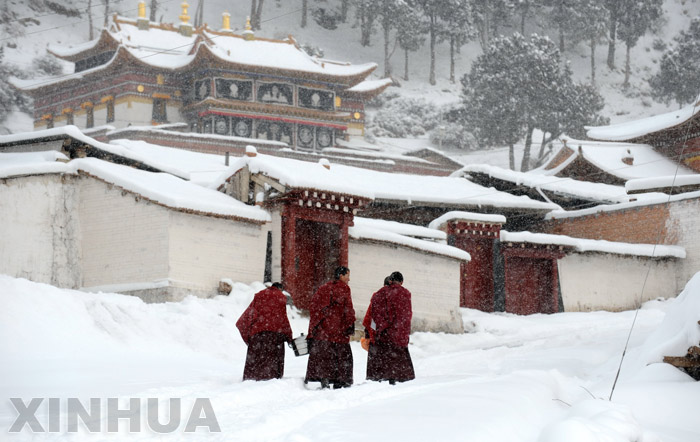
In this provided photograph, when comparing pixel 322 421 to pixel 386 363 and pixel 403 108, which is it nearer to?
pixel 386 363

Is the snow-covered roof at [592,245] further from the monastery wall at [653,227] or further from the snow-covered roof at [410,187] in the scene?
the snow-covered roof at [410,187]

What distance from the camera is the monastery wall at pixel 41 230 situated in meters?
18.4

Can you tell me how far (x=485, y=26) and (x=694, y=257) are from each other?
49.5 metres

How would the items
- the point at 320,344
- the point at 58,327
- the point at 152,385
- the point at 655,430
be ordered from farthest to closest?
the point at 58,327
the point at 320,344
the point at 152,385
the point at 655,430

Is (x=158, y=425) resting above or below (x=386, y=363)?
above

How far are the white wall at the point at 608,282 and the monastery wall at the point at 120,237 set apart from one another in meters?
12.2

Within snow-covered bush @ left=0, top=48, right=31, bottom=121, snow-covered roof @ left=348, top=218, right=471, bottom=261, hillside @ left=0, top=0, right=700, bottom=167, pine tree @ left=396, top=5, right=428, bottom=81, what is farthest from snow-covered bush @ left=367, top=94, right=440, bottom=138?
snow-covered roof @ left=348, top=218, right=471, bottom=261

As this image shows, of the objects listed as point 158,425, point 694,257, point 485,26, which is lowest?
point 694,257

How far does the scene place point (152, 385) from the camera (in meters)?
10.1

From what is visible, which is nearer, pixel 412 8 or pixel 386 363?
pixel 386 363

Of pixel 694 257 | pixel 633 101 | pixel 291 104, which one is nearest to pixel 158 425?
pixel 694 257

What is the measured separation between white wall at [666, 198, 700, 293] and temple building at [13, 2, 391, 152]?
2062cm

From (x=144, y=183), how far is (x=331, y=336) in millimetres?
9760

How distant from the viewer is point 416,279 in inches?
867
